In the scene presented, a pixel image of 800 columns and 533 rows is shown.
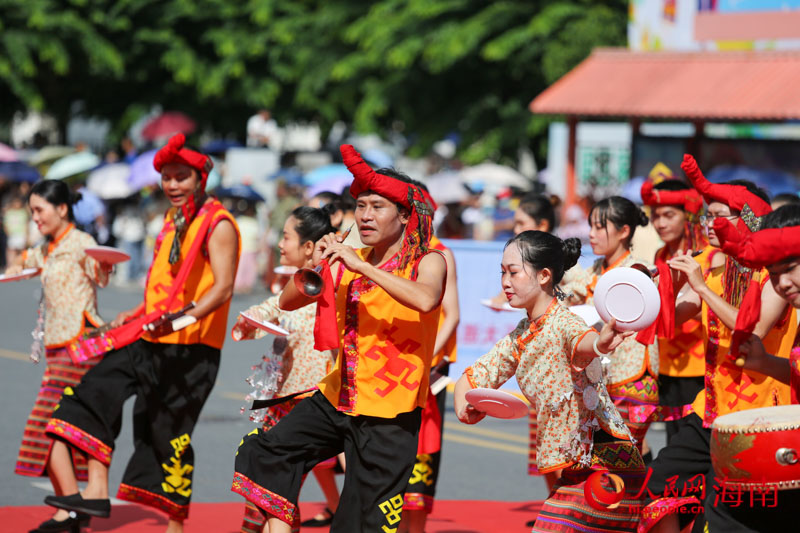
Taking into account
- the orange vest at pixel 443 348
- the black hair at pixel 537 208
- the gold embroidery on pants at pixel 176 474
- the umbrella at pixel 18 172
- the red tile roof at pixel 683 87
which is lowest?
the umbrella at pixel 18 172

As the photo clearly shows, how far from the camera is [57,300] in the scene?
6.92 metres

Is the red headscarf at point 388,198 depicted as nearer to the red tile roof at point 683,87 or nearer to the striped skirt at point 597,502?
the striped skirt at point 597,502

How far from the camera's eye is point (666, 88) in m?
18.5

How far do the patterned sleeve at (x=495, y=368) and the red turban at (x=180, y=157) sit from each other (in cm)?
202

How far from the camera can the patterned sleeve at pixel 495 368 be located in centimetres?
496

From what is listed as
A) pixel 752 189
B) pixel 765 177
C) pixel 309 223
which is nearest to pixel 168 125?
pixel 765 177

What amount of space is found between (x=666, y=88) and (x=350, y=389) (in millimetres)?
14382

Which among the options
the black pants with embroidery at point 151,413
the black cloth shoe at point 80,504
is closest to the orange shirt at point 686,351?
the black pants with embroidery at point 151,413

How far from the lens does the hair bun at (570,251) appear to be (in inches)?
200

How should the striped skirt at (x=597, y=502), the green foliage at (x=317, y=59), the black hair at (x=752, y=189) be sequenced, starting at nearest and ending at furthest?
the striped skirt at (x=597, y=502) → the black hair at (x=752, y=189) → the green foliage at (x=317, y=59)

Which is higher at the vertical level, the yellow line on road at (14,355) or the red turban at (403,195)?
the red turban at (403,195)

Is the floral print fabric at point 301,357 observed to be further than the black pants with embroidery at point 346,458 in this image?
Yes

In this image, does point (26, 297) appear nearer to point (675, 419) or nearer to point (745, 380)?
point (675, 419)

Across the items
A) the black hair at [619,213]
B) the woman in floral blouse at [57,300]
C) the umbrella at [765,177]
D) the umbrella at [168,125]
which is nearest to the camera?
the black hair at [619,213]
